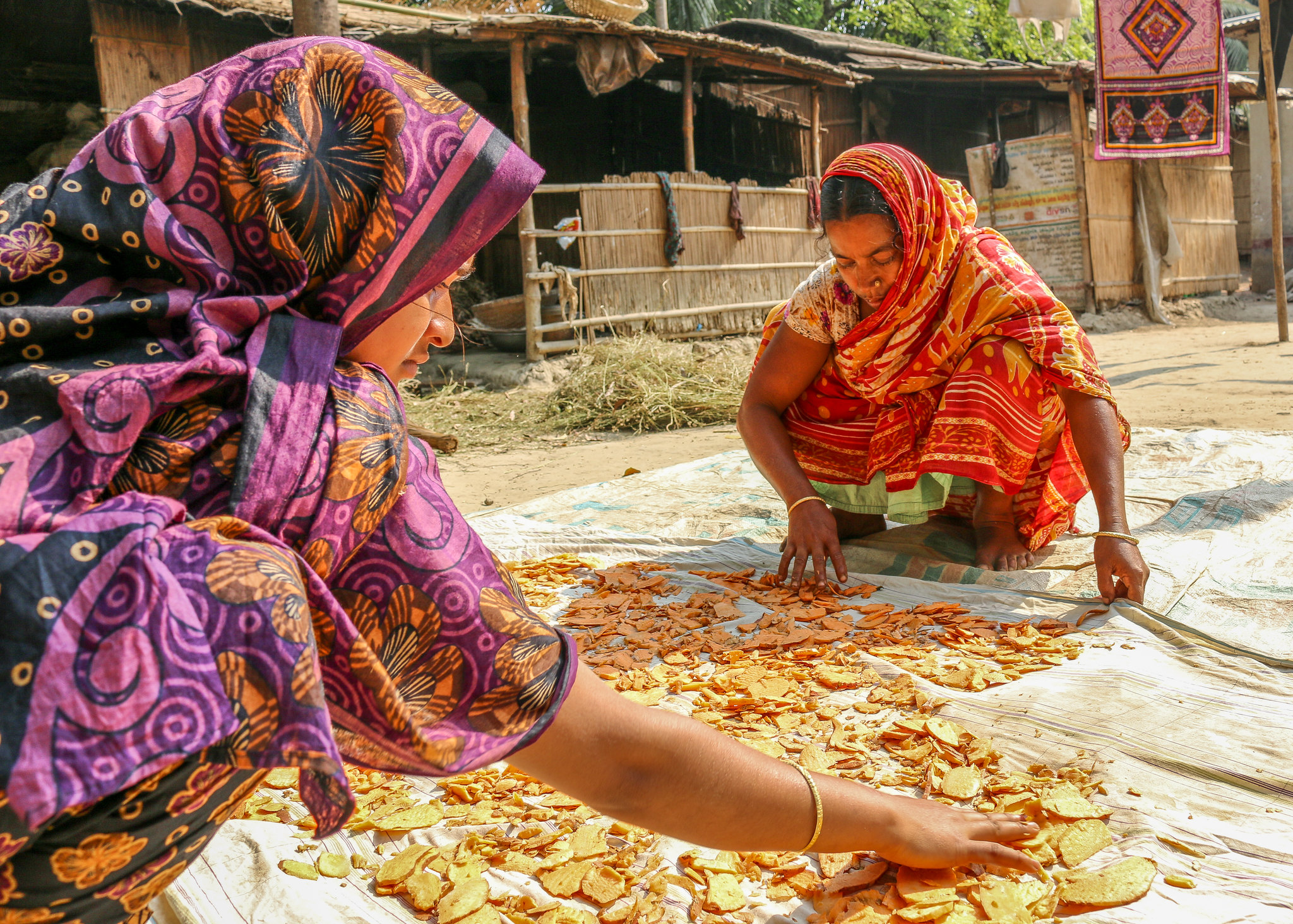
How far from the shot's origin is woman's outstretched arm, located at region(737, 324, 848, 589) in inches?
105

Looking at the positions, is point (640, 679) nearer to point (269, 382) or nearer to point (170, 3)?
point (269, 382)

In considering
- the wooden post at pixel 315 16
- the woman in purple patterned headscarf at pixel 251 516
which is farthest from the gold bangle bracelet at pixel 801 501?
the wooden post at pixel 315 16

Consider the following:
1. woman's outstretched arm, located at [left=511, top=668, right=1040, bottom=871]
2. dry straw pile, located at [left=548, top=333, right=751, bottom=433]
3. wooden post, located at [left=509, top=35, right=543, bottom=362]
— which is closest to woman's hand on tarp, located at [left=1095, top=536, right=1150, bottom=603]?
woman's outstretched arm, located at [left=511, top=668, right=1040, bottom=871]

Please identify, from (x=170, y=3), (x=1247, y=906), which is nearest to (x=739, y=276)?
(x=170, y=3)

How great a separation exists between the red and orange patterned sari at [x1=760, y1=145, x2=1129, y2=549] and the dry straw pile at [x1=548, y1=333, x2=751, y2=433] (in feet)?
11.7

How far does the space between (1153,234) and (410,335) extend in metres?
12.4

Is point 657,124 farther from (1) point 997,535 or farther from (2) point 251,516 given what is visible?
(2) point 251,516

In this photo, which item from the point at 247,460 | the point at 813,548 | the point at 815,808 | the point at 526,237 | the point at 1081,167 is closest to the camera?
the point at 247,460

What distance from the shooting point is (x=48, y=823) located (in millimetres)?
777

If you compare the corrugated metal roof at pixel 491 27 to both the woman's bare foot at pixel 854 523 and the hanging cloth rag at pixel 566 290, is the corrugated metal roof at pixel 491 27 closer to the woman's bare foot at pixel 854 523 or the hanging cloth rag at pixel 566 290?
the hanging cloth rag at pixel 566 290

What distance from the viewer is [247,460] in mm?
878

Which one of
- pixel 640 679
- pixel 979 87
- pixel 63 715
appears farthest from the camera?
pixel 979 87

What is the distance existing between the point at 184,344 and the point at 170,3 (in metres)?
7.55

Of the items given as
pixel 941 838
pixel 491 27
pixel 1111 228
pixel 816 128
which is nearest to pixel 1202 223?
pixel 1111 228
